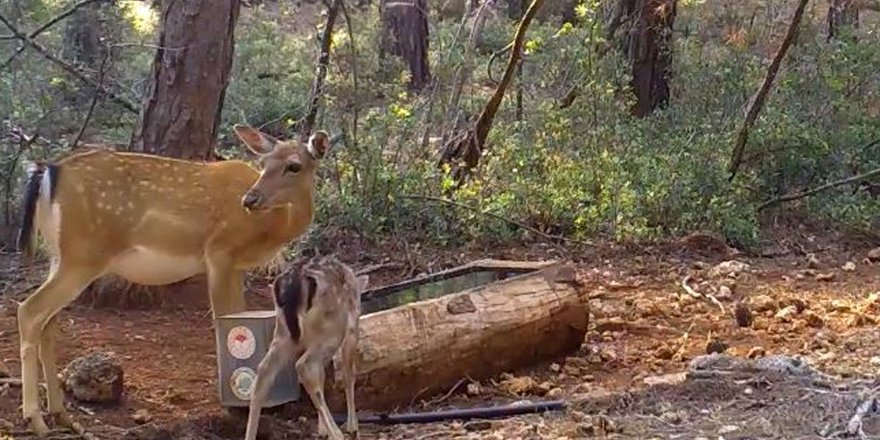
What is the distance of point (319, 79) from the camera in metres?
10.3

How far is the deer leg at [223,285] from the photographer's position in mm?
Result: 6645

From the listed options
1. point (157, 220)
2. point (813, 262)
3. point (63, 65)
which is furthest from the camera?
point (813, 262)

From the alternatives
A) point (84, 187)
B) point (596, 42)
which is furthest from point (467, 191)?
point (84, 187)

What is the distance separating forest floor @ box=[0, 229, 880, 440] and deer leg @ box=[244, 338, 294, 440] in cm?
29

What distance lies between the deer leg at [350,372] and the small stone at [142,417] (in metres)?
0.96

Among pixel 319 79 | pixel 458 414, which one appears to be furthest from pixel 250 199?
pixel 319 79

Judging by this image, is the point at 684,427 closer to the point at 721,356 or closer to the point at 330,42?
the point at 721,356

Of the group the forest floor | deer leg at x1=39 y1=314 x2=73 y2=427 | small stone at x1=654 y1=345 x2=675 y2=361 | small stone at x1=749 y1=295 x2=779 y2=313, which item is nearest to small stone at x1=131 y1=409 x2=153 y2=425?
the forest floor

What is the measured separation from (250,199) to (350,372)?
112 cm

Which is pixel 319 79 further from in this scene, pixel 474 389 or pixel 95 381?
pixel 95 381

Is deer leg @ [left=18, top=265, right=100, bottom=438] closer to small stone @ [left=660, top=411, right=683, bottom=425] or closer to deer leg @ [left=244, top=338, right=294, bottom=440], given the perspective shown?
deer leg @ [left=244, top=338, right=294, bottom=440]

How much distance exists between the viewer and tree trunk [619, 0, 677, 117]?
13391 mm

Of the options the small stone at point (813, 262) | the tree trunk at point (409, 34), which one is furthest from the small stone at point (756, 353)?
the tree trunk at point (409, 34)

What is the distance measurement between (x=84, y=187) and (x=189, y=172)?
2.07 feet
